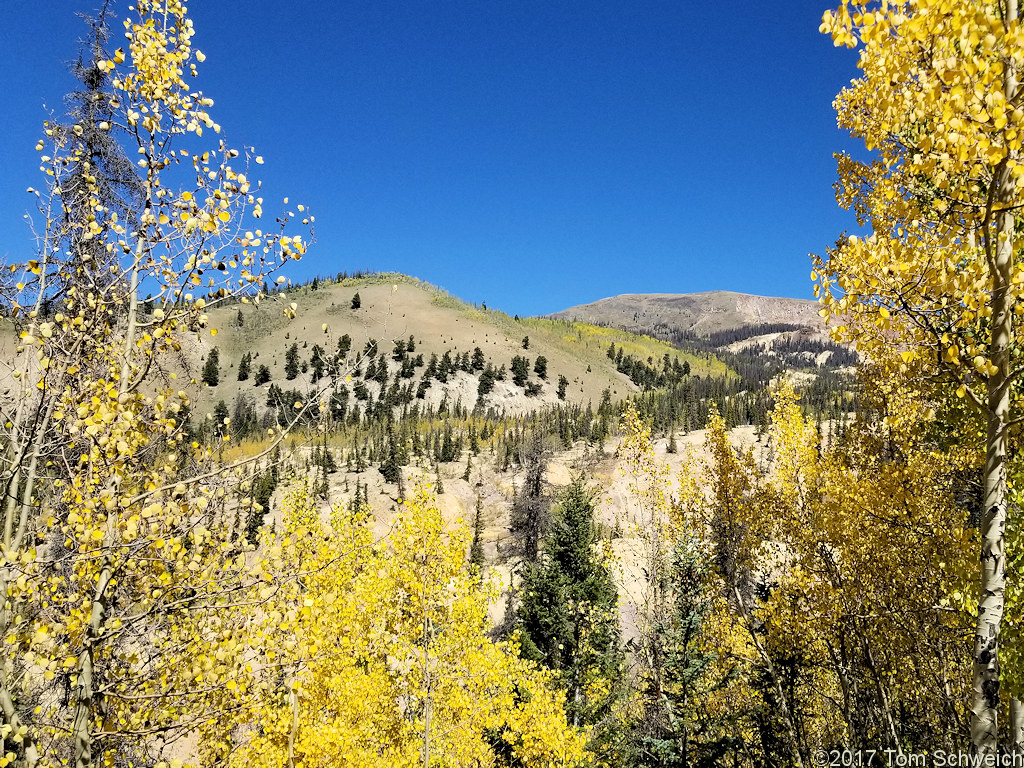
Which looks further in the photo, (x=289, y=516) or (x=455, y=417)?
(x=455, y=417)

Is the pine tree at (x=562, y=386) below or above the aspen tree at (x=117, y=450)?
above

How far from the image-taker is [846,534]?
1197cm

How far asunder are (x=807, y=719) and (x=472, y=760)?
42.6 ft

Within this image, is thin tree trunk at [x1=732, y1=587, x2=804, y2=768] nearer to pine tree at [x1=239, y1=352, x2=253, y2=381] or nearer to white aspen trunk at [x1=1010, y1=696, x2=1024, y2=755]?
white aspen trunk at [x1=1010, y1=696, x2=1024, y2=755]

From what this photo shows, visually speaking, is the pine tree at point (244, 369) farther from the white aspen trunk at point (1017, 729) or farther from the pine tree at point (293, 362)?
the white aspen trunk at point (1017, 729)

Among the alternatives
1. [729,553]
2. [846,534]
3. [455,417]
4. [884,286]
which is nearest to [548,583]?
[729,553]

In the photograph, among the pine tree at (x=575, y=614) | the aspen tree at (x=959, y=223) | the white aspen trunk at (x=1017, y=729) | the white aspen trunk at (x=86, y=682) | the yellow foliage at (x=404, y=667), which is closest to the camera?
the aspen tree at (x=959, y=223)

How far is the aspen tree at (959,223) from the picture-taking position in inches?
123

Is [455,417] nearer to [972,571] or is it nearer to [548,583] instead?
[548,583]

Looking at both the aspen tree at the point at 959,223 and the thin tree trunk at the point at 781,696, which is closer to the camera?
the aspen tree at the point at 959,223

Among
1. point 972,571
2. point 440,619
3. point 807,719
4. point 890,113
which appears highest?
point 890,113

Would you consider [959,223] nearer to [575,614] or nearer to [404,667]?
[404,667]

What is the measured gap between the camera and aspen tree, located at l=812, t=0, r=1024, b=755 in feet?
10.2

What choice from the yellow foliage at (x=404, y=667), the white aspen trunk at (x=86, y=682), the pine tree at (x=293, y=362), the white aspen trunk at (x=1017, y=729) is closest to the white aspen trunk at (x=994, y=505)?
the white aspen trunk at (x=1017, y=729)
